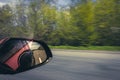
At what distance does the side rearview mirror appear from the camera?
1459mm

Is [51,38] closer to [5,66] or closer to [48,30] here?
[48,30]

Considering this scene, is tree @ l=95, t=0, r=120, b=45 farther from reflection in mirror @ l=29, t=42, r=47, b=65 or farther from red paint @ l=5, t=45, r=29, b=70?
red paint @ l=5, t=45, r=29, b=70

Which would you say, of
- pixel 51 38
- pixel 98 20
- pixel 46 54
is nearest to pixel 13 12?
pixel 51 38

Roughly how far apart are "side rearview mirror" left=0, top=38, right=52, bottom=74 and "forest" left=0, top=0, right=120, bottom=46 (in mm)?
31796

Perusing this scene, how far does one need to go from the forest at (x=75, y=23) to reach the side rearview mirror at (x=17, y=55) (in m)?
31.8

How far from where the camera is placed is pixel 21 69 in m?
1.52

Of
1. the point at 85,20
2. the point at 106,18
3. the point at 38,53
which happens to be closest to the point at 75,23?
the point at 85,20

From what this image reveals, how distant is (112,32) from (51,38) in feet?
26.8

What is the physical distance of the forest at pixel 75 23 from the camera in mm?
37875

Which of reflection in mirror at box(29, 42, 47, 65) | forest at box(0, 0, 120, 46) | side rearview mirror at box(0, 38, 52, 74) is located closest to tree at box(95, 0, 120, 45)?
forest at box(0, 0, 120, 46)

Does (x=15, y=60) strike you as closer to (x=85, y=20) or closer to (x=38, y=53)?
(x=38, y=53)

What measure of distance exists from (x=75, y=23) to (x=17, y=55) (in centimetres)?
3876

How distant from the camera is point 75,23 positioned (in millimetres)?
40250

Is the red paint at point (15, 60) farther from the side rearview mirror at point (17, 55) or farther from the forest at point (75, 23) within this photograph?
the forest at point (75, 23)
